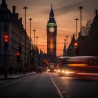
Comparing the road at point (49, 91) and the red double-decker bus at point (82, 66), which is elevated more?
the red double-decker bus at point (82, 66)

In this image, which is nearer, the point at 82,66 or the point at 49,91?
the point at 49,91

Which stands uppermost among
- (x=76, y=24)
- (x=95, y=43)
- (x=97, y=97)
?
(x=76, y=24)

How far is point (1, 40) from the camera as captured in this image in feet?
465

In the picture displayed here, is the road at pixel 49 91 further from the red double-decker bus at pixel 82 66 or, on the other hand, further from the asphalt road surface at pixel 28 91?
the red double-decker bus at pixel 82 66

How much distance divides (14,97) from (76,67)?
29344 mm

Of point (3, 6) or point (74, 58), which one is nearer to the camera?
point (74, 58)

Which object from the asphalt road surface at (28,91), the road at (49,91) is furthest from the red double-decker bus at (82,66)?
the asphalt road surface at (28,91)

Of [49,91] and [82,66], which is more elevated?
[82,66]

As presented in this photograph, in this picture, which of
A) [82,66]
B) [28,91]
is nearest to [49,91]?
[28,91]

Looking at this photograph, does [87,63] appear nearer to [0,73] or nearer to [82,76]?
[82,76]

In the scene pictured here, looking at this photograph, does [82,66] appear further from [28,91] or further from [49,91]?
→ [28,91]

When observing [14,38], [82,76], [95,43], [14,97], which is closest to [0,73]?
[95,43]

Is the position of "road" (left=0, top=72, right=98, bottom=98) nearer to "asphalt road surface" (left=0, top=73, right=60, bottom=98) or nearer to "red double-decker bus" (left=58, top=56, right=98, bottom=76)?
"asphalt road surface" (left=0, top=73, right=60, bottom=98)

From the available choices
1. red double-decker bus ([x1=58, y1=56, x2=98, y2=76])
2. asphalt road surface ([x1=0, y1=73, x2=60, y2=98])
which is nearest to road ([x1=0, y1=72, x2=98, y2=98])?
asphalt road surface ([x1=0, y1=73, x2=60, y2=98])
